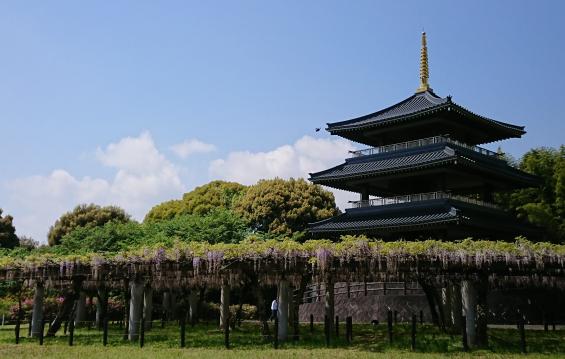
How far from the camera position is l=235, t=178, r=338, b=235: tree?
1779 inches

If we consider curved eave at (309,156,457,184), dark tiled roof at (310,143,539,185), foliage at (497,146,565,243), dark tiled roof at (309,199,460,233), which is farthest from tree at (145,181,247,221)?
foliage at (497,146,565,243)

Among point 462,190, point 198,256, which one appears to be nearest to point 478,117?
point 462,190

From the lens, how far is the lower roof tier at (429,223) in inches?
1030

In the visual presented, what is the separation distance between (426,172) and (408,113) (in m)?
3.01

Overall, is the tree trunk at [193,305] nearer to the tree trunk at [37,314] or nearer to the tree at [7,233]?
the tree trunk at [37,314]

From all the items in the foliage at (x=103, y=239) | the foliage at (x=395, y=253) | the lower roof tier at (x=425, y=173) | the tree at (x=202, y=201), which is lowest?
the foliage at (x=395, y=253)

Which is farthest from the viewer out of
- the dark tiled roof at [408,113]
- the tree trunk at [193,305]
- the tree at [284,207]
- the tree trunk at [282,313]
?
the tree at [284,207]

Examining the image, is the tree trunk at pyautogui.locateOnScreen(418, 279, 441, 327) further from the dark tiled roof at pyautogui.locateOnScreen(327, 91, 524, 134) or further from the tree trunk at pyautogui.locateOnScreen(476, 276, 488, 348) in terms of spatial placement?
the dark tiled roof at pyautogui.locateOnScreen(327, 91, 524, 134)

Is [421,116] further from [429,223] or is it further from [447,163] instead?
[429,223]

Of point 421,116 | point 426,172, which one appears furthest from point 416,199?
point 421,116

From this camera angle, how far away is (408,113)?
28.9 m

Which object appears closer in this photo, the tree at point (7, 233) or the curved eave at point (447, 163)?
the curved eave at point (447, 163)

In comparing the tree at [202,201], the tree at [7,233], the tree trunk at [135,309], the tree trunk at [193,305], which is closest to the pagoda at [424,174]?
the tree trunk at [193,305]

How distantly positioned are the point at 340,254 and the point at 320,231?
1122 cm
